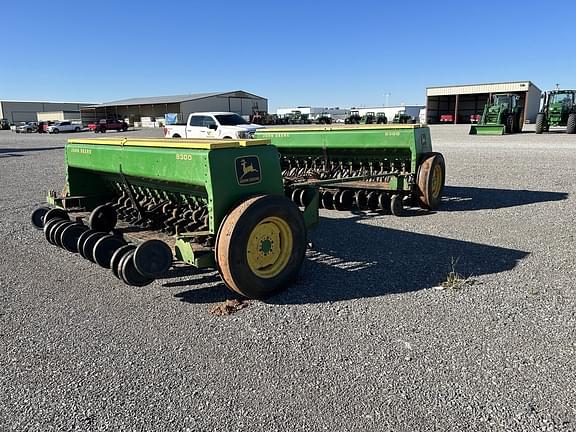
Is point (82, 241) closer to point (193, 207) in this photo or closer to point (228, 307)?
point (193, 207)

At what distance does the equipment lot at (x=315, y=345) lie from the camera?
8.22 feet

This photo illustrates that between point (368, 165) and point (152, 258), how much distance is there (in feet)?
17.4

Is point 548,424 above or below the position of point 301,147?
below

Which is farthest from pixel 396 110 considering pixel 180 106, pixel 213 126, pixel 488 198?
pixel 488 198

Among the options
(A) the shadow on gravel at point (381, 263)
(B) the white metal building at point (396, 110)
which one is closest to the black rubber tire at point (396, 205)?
(A) the shadow on gravel at point (381, 263)

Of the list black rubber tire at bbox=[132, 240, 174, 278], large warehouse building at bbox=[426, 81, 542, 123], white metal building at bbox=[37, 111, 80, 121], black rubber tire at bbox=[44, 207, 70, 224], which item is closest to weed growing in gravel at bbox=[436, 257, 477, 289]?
black rubber tire at bbox=[132, 240, 174, 278]

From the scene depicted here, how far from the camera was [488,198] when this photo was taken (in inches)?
332

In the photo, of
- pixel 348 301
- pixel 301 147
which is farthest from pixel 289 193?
pixel 348 301

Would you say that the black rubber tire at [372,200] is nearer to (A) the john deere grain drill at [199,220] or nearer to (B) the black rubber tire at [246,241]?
(A) the john deere grain drill at [199,220]

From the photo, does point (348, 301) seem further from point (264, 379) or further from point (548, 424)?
point (548, 424)

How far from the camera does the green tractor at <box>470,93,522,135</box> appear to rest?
2628cm

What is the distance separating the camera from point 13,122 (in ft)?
247

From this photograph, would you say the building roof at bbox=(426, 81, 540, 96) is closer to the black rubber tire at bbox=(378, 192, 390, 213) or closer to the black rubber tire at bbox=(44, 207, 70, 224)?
the black rubber tire at bbox=(378, 192, 390, 213)

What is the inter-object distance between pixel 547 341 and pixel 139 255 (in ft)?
9.72
